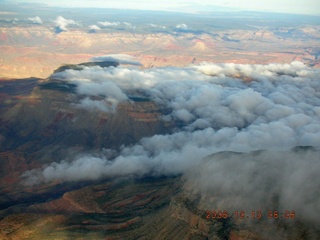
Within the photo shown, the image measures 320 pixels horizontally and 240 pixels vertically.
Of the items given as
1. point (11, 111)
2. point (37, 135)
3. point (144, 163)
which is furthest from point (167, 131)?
point (11, 111)

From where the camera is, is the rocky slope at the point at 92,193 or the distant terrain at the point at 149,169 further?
the rocky slope at the point at 92,193

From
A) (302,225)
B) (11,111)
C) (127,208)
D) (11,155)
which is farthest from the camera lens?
(11,111)

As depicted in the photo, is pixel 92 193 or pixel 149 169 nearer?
pixel 92 193

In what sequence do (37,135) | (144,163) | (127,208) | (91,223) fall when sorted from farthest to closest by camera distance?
(37,135) → (144,163) → (127,208) → (91,223)

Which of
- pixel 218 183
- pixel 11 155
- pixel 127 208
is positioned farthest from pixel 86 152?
pixel 218 183

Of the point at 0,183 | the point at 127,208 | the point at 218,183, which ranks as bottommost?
the point at 0,183

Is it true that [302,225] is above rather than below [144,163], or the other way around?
above

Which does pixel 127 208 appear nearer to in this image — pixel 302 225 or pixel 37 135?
pixel 302 225

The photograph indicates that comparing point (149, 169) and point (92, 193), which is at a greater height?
point (92, 193)

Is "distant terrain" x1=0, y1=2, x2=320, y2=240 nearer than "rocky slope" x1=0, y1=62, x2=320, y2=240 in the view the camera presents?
Yes

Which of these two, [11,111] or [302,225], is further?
[11,111]
